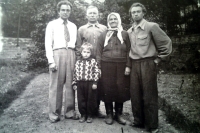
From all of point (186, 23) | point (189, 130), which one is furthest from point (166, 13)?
point (189, 130)

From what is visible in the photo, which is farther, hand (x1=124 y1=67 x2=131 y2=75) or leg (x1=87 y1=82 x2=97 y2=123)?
leg (x1=87 y1=82 x2=97 y2=123)

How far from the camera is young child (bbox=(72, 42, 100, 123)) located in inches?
148

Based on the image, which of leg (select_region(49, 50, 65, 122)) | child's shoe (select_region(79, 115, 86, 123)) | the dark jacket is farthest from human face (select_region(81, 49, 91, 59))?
child's shoe (select_region(79, 115, 86, 123))

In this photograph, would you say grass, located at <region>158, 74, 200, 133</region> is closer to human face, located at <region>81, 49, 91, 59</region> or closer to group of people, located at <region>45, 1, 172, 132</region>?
group of people, located at <region>45, 1, 172, 132</region>

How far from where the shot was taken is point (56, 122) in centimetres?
392

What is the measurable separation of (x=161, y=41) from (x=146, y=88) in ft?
2.66

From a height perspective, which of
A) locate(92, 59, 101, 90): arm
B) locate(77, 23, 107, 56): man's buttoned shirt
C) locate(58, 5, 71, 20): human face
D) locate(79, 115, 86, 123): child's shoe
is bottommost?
locate(79, 115, 86, 123): child's shoe

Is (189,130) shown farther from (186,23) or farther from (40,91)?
(40,91)

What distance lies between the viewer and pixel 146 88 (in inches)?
137

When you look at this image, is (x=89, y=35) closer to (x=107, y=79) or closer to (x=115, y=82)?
(x=107, y=79)

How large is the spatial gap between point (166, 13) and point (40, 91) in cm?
440

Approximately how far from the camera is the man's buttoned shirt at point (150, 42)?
3.46 metres

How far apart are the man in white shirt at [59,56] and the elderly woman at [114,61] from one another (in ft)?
1.93

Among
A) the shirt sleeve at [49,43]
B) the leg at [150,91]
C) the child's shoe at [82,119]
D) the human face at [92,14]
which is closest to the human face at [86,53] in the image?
the shirt sleeve at [49,43]
